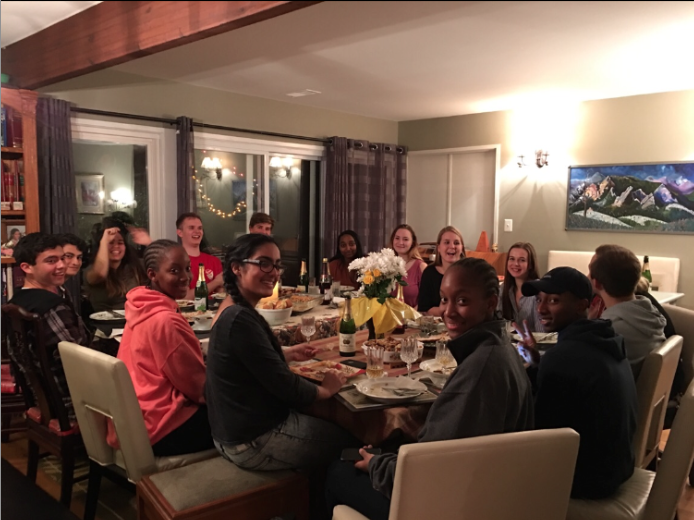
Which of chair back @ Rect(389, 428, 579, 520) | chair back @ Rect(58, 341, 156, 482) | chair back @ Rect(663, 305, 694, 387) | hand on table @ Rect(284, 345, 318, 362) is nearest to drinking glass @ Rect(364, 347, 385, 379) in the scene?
hand on table @ Rect(284, 345, 318, 362)

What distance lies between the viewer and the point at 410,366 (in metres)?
2.14

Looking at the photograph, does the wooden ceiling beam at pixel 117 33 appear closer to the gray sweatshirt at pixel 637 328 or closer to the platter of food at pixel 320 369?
the platter of food at pixel 320 369

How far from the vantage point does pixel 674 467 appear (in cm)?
161

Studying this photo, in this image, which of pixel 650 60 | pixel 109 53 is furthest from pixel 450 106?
pixel 109 53

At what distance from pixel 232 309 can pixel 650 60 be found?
11.1 ft

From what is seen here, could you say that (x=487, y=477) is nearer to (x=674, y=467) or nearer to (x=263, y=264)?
(x=674, y=467)

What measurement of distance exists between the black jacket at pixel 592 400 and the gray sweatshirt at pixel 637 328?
484 mm

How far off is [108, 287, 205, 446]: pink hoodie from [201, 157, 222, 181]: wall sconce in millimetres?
2999

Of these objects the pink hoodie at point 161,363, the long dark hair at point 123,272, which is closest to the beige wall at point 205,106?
the long dark hair at point 123,272

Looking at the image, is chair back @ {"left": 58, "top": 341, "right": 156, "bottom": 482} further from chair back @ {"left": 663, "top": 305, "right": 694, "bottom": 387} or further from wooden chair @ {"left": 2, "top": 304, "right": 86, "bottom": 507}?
chair back @ {"left": 663, "top": 305, "right": 694, "bottom": 387}

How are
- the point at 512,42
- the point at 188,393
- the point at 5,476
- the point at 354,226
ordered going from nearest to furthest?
the point at 5,476 < the point at 188,393 < the point at 512,42 < the point at 354,226

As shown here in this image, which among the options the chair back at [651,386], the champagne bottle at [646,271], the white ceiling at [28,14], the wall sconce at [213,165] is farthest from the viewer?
the wall sconce at [213,165]

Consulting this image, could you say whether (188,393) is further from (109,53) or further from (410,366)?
(109,53)

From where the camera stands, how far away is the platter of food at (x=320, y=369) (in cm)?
204
